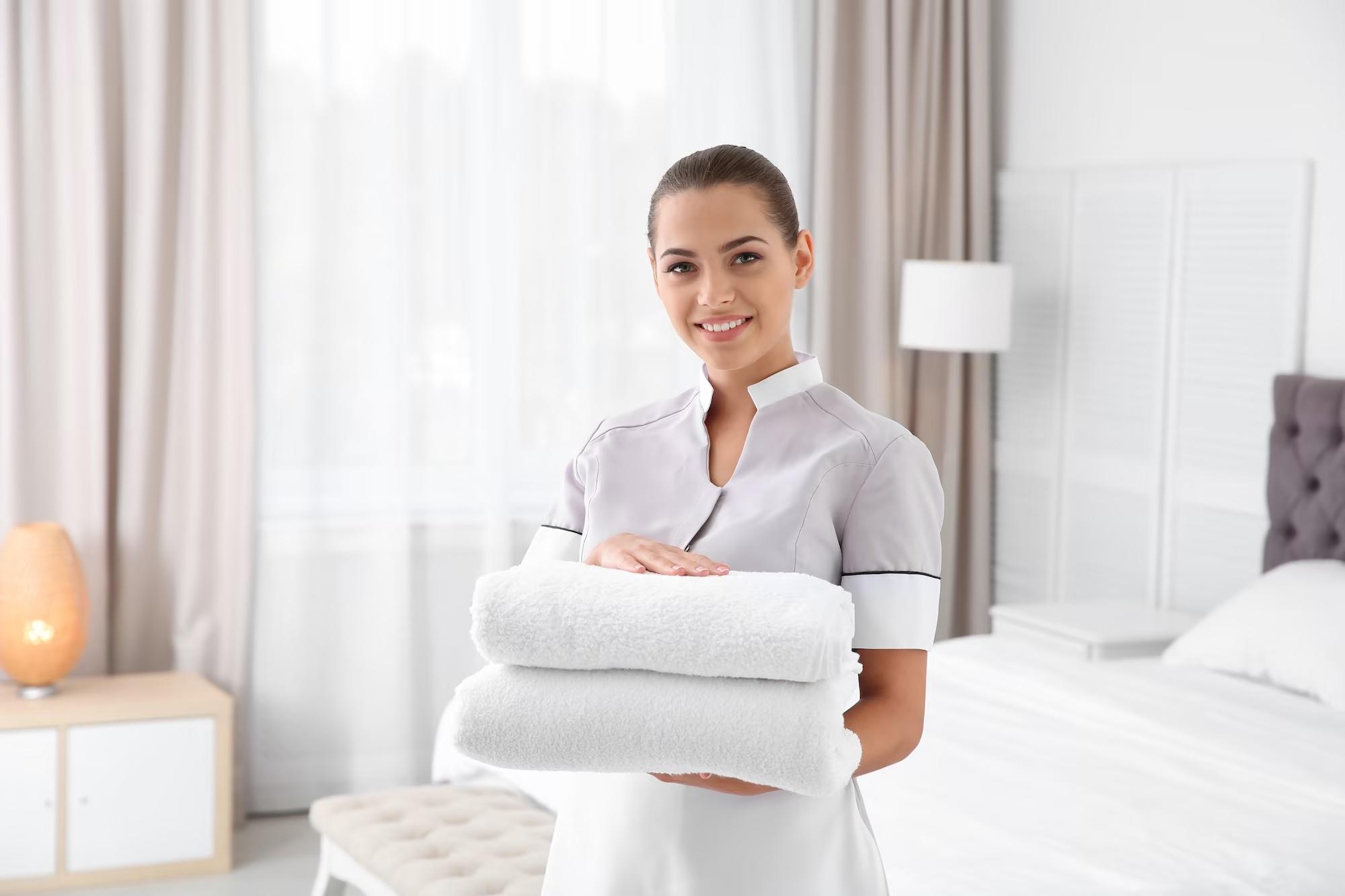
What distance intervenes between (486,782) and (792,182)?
2.29m

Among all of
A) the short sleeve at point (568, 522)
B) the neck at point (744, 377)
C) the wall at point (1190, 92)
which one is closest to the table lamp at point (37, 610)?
the short sleeve at point (568, 522)

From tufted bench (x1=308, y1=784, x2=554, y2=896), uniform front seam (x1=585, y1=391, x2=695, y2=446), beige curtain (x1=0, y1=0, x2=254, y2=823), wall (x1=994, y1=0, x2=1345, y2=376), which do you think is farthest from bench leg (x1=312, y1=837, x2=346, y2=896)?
wall (x1=994, y1=0, x2=1345, y2=376)

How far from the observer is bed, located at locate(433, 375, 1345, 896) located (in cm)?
201

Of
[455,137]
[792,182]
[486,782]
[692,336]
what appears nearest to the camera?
[692,336]

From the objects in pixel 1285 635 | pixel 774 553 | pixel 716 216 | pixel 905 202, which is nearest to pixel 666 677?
pixel 774 553

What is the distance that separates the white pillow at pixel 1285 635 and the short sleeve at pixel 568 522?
2.11m

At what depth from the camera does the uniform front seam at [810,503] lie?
113 centimetres

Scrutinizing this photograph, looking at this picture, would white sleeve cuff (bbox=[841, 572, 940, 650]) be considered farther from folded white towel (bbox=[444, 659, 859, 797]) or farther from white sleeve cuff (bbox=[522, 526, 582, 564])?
white sleeve cuff (bbox=[522, 526, 582, 564])

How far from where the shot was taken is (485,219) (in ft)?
13.3

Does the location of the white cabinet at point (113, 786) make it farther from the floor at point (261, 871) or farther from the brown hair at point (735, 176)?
the brown hair at point (735, 176)

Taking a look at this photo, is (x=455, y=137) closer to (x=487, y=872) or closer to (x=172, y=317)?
(x=172, y=317)

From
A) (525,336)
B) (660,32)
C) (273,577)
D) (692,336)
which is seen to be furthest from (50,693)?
(692,336)

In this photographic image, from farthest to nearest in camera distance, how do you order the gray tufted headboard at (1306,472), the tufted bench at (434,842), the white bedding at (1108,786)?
the gray tufted headboard at (1306,472)
the tufted bench at (434,842)
the white bedding at (1108,786)

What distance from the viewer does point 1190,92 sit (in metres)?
3.72
